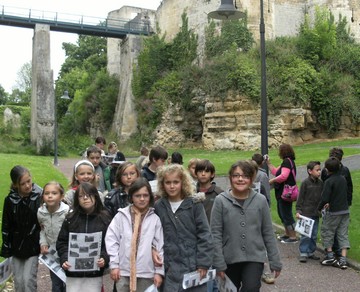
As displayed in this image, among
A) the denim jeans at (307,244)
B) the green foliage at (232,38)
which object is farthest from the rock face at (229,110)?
the denim jeans at (307,244)

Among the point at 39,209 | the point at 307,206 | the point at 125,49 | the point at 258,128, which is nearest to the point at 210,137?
the point at 258,128

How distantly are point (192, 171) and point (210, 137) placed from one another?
888 inches

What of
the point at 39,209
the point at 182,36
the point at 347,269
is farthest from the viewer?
the point at 182,36

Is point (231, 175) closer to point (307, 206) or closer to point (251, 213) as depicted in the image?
point (251, 213)

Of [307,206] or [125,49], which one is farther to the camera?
[125,49]

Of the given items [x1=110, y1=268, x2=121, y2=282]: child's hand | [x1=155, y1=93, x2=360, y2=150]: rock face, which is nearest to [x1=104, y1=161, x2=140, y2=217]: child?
[x1=110, y1=268, x2=121, y2=282]: child's hand

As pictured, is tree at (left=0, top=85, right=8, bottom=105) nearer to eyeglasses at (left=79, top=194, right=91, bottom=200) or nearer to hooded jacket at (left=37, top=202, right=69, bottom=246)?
hooded jacket at (left=37, top=202, right=69, bottom=246)

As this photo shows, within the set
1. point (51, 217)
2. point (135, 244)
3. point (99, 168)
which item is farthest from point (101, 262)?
point (99, 168)

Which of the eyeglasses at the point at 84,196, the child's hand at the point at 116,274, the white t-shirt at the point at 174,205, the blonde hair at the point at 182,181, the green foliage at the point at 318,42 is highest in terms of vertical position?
the green foliage at the point at 318,42

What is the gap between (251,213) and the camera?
4273 millimetres

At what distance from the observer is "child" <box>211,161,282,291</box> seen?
13.7ft

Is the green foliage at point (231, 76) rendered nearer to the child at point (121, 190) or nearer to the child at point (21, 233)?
the child at point (121, 190)

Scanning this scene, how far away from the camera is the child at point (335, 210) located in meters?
7.11

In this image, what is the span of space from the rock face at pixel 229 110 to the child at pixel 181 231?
2317 centimetres
